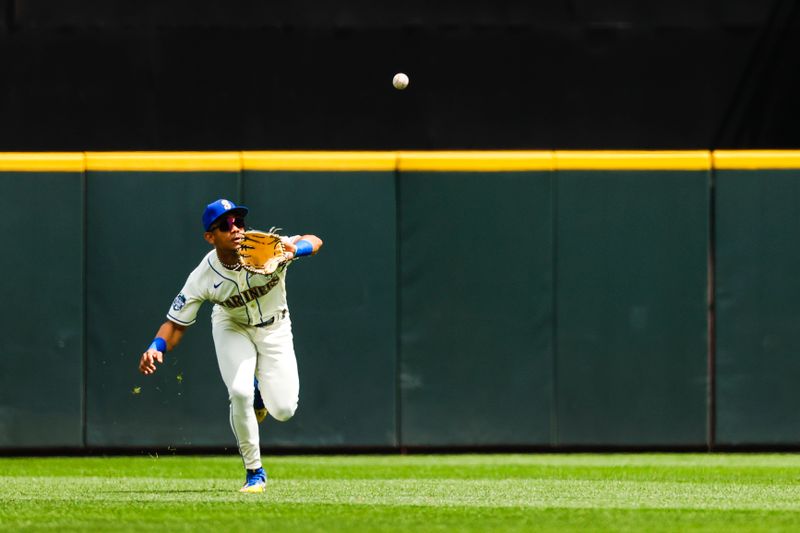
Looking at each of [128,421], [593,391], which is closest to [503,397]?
[593,391]

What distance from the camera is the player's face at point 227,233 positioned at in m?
7.69

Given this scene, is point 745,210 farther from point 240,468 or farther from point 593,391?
point 240,468

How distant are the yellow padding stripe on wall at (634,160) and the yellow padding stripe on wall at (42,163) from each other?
352cm

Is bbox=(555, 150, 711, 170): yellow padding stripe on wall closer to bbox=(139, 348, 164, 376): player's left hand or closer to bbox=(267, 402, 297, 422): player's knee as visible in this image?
bbox=(267, 402, 297, 422): player's knee

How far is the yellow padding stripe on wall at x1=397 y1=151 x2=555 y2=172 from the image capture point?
10.8 meters

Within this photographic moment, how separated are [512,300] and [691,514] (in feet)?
13.3

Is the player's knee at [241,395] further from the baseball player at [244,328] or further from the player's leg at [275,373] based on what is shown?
the player's leg at [275,373]

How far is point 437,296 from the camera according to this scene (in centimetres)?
1086

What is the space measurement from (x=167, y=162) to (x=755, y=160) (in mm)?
4295

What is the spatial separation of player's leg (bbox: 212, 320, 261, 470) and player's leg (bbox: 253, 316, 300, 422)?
8 centimetres

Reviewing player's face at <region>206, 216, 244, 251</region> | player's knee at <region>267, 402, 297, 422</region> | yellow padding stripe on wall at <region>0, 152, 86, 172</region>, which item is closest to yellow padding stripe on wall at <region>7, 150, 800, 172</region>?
yellow padding stripe on wall at <region>0, 152, 86, 172</region>

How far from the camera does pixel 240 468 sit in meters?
10.1
